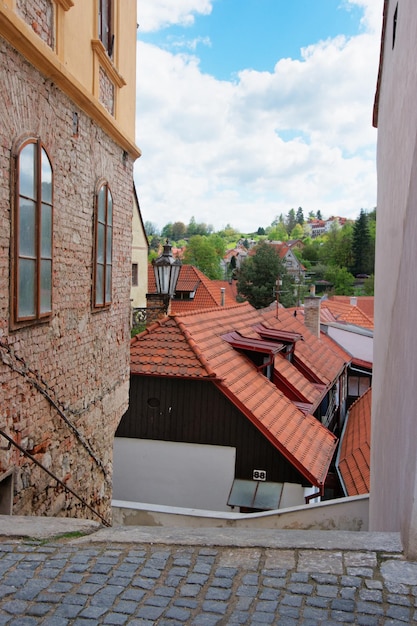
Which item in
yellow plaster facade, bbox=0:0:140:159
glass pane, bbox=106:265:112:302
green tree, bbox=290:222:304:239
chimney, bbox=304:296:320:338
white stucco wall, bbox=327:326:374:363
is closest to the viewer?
yellow plaster facade, bbox=0:0:140:159

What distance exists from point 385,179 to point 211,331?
266 inches

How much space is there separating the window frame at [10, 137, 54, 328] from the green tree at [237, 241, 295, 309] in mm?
43642

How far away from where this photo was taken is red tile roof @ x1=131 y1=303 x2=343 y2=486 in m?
10.7

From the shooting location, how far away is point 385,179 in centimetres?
746

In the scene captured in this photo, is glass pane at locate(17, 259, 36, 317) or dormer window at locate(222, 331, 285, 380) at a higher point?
glass pane at locate(17, 259, 36, 317)

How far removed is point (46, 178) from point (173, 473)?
285 inches

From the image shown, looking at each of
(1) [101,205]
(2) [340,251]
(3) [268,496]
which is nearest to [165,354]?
(3) [268,496]

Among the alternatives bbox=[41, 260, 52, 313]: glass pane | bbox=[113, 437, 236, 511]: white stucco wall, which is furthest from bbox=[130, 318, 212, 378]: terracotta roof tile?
bbox=[41, 260, 52, 313]: glass pane

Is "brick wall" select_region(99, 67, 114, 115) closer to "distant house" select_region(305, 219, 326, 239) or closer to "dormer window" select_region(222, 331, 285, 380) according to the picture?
"dormer window" select_region(222, 331, 285, 380)

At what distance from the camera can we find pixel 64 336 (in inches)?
235

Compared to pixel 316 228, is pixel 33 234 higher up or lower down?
lower down

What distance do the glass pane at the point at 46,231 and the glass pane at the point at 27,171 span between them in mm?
291

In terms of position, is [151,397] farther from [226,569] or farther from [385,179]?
[226,569]

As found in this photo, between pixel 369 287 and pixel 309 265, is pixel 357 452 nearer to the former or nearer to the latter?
pixel 369 287
